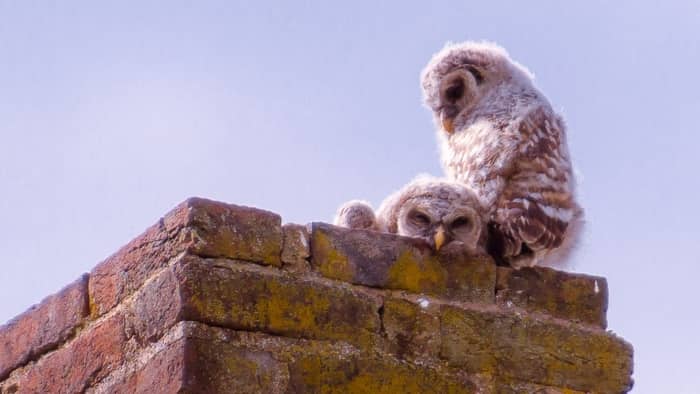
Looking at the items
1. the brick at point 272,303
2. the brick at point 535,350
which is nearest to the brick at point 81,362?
the brick at point 272,303

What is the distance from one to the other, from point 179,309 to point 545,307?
144 cm

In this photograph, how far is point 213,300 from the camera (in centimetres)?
457

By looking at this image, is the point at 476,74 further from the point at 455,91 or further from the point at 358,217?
the point at 358,217

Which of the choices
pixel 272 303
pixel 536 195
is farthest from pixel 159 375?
pixel 536 195

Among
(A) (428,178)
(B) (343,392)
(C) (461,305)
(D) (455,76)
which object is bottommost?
(B) (343,392)

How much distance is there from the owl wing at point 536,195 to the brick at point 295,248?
852 millimetres

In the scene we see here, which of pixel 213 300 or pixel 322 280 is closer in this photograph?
pixel 213 300

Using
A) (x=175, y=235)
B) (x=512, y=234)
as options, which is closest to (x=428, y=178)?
(x=512, y=234)

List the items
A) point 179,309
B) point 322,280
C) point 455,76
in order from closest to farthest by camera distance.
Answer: point 179,309
point 322,280
point 455,76

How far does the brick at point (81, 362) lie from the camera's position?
4.88m

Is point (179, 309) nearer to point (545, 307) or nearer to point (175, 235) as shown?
point (175, 235)

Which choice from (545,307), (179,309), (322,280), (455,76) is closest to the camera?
(179,309)

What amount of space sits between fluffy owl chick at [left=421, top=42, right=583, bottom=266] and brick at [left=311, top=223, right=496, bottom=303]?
0.25 metres

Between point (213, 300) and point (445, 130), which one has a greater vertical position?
point (445, 130)
